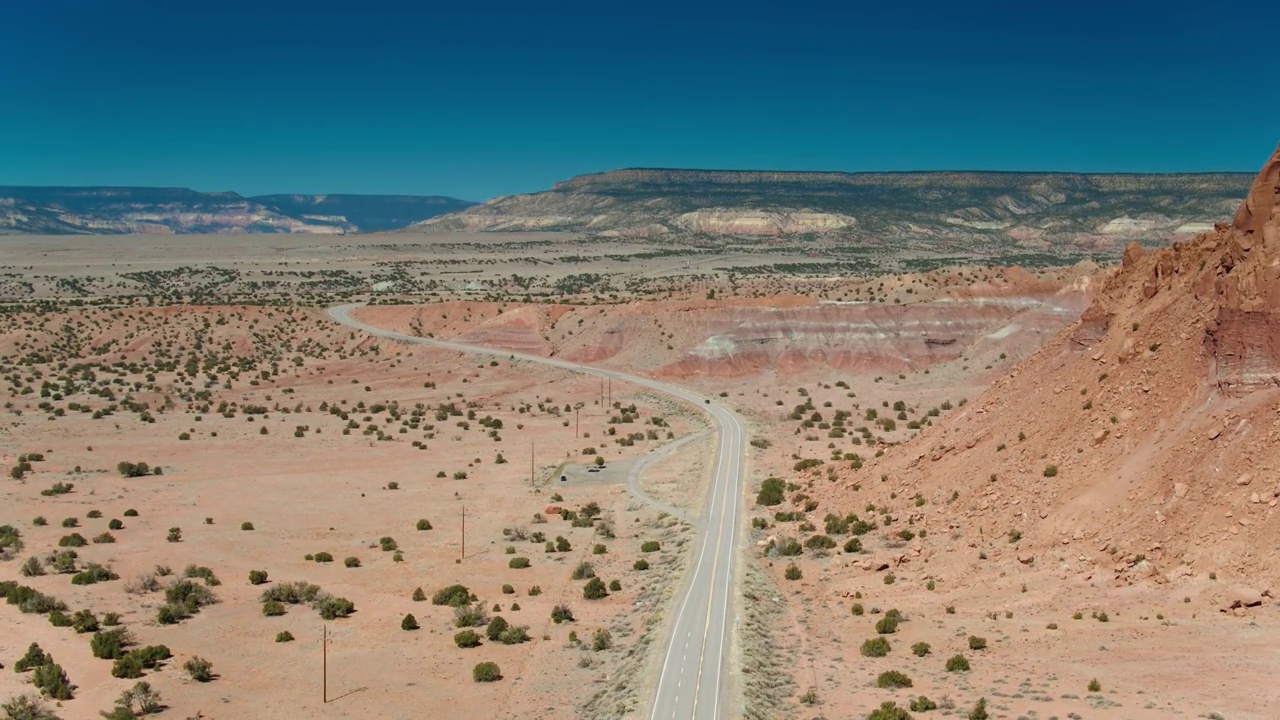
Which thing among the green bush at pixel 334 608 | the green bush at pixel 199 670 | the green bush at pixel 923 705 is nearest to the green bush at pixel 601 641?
the green bush at pixel 334 608

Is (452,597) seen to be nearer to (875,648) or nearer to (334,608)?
(334,608)

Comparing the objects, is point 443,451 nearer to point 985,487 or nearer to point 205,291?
point 985,487

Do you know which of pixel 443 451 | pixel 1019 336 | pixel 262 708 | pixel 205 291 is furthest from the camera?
pixel 205 291

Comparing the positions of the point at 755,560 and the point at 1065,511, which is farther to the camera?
the point at 755,560

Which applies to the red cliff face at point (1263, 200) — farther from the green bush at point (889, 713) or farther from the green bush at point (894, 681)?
the green bush at point (889, 713)

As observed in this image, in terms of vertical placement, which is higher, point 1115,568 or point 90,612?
point 1115,568

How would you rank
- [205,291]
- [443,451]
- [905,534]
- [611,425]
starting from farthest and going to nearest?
[205,291], [611,425], [443,451], [905,534]

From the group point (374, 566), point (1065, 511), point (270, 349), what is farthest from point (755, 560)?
point (270, 349)
